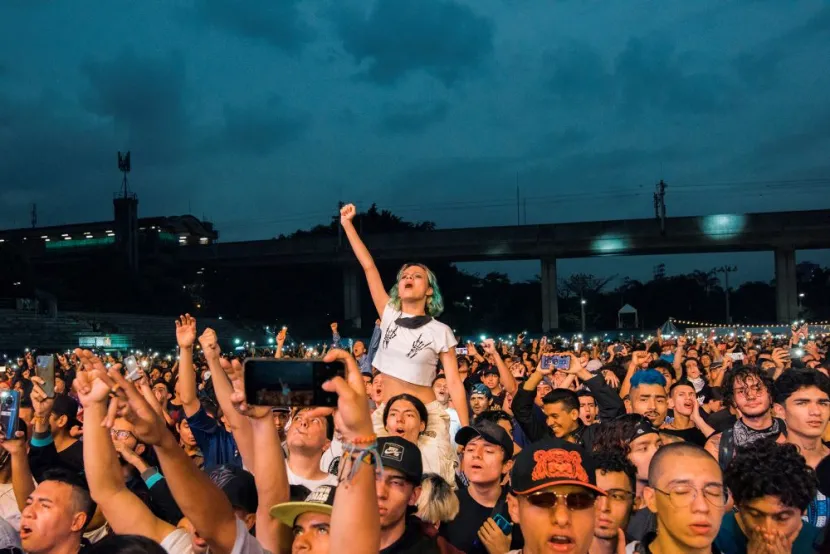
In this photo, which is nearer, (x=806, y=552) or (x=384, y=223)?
(x=806, y=552)

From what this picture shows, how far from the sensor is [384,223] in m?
65.3

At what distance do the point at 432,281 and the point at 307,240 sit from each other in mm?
46192

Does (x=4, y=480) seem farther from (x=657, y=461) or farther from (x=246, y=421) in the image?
(x=657, y=461)

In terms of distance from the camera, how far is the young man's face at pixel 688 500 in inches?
119

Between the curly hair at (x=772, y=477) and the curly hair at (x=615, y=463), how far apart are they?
25.4 inches

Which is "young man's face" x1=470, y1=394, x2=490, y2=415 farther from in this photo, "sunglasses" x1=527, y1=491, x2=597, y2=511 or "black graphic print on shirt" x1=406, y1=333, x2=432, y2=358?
"sunglasses" x1=527, y1=491, x2=597, y2=511

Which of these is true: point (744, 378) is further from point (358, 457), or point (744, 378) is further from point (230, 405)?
point (358, 457)

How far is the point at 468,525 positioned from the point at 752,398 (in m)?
2.46

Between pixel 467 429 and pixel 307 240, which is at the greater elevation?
pixel 307 240

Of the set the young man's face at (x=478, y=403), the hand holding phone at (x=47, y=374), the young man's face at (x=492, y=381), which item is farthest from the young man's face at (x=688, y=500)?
the young man's face at (x=492, y=381)

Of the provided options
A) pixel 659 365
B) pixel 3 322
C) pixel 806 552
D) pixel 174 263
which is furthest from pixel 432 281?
pixel 174 263

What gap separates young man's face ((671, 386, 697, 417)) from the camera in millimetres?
6105

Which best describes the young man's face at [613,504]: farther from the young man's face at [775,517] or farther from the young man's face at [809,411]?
the young man's face at [809,411]

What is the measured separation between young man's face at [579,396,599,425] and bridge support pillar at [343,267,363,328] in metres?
45.5
